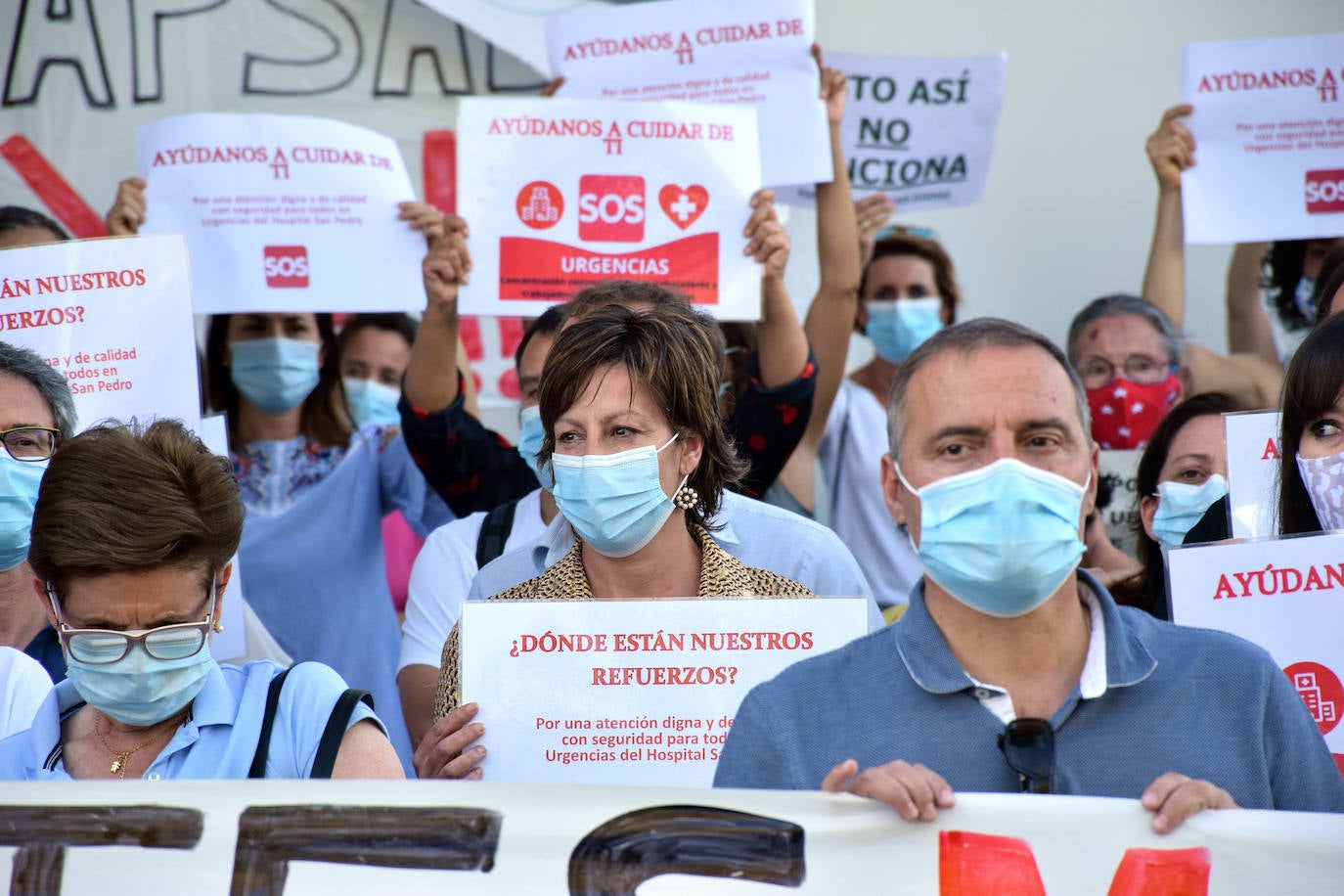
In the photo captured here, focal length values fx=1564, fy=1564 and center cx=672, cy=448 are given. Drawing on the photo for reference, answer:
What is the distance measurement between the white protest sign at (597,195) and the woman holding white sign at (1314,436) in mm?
1694

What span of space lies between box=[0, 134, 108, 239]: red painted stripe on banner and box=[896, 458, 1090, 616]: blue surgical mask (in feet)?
15.1

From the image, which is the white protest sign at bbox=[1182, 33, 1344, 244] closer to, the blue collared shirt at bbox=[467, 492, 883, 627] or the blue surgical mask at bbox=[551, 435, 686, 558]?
the blue collared shirt at bbox=[467, 492, 883, 627]

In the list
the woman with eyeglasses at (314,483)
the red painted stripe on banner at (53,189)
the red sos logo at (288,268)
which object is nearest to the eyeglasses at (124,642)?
the woman with eyeglasses at (314,483)

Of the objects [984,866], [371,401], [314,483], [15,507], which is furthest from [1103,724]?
[371,401]

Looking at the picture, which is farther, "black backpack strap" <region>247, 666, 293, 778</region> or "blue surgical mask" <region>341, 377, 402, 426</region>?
"blue surgical mask" <region>341, 377, 402, 426</region>

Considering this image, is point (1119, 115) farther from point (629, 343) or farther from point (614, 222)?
point (629, 343)

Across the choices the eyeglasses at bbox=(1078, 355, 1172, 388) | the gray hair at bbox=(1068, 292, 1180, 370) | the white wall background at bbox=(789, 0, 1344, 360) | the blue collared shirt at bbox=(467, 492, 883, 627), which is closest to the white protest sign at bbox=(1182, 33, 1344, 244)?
the gray hair at bbox=(1068, 292, 1180, 370)

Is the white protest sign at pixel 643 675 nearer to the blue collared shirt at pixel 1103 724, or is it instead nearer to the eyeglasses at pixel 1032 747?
the blue collared shirt at pixel 1103 724

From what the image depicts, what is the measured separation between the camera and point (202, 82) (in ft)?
20.2

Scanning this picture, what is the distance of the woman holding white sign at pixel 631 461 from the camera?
9.98ft

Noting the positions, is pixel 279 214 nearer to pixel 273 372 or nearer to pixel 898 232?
pixel 273 372

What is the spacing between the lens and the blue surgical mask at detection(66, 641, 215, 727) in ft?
8.11

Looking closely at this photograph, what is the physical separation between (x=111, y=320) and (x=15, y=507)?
2.39 ft

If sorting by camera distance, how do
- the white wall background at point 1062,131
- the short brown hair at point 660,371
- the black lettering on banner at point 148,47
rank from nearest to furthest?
the short brown hair at point 660,371 → the black lettering on banner at point 148,47 → the white wall background at point 1062,131
